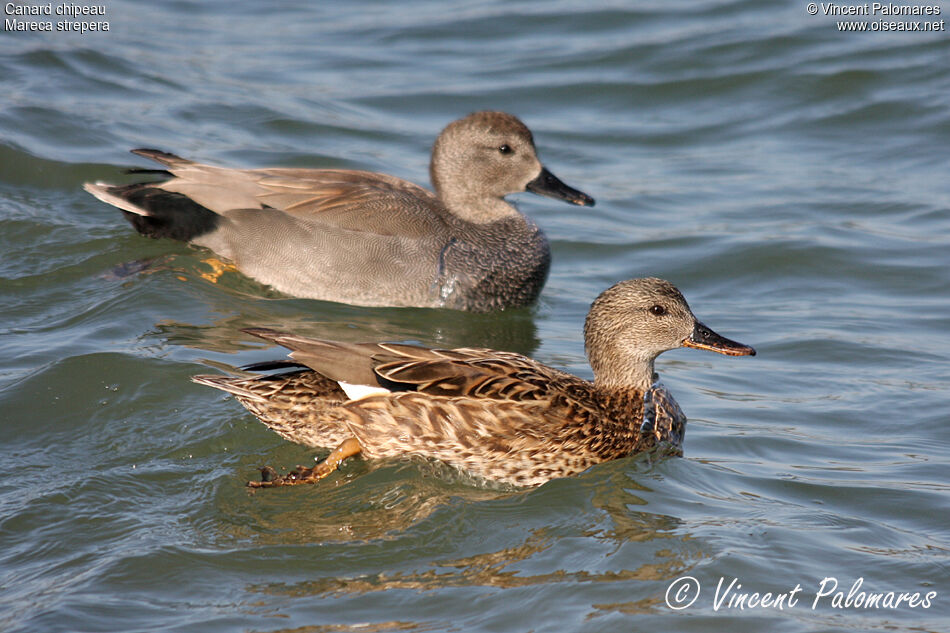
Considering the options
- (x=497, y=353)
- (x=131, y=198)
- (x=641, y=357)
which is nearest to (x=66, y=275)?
(x=131, y=198)

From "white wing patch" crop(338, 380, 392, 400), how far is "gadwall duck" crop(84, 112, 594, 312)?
261 centimetres

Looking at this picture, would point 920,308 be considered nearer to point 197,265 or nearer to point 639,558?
point 639,558

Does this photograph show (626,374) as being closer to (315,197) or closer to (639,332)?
(639,332)

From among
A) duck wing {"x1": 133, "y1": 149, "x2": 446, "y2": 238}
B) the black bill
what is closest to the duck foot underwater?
duck wing {"x1": 133, "y1": 149, "x2": 446, "y2": 238}

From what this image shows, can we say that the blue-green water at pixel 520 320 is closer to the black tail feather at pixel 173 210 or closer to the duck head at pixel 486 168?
the black tail feather at pixel 173 210

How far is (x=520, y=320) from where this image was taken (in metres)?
9.12

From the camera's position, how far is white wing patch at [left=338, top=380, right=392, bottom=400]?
611 cm

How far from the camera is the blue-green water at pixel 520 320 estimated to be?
5238 mm

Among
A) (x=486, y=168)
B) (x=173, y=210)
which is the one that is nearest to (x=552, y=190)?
(x=486, y=168)

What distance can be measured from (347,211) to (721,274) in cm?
324

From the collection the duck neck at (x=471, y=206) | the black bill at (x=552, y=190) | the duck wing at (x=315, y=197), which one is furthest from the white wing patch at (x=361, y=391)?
the black bill at (x=552, y=190)

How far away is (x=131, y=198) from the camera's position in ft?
29.7

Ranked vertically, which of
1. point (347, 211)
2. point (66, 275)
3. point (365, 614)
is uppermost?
point (347, 211)

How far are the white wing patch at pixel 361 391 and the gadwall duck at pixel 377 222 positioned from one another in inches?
103
